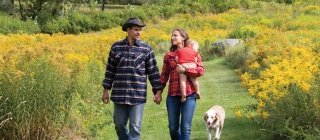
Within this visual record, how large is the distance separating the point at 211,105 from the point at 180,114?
5.59 meters

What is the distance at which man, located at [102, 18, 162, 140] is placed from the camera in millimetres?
7082

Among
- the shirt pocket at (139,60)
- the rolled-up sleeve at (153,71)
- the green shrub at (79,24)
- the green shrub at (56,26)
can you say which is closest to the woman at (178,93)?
the rolled-up sleeve at (153,71)

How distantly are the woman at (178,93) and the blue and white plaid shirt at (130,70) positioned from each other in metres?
0.38

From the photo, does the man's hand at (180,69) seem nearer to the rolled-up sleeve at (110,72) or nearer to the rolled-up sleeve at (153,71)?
the rolled-up sleeve at (153,71)

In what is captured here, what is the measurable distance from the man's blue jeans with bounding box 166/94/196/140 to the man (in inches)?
18.9

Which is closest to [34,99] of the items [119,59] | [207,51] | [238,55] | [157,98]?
[119,59]

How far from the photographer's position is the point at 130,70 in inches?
279

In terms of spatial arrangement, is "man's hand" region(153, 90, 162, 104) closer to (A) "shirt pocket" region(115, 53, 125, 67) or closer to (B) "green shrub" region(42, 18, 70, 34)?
(A) "shirt pocket" region(115, 53, 125, 67)

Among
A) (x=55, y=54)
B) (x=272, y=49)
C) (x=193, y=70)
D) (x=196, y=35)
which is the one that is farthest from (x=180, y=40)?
(x=196, y=35)

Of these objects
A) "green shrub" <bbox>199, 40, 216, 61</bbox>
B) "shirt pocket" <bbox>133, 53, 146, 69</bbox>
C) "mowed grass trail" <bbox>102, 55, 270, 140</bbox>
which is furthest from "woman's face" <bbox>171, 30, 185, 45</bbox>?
"green shrub" <bbox>199, 40, 216, 61</bbox>

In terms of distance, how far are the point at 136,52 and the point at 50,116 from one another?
146 centimetres

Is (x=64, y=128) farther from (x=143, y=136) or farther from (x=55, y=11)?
(x=55, y=11)

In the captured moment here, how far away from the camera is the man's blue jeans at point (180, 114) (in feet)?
24.3

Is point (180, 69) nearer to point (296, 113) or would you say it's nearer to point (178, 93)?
point (178, 93)
